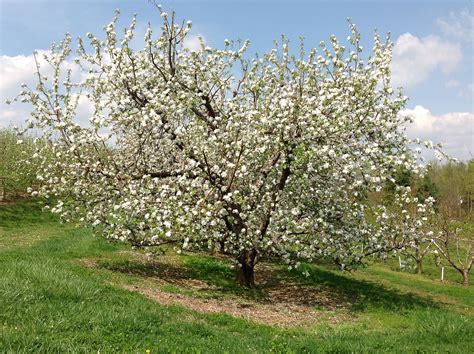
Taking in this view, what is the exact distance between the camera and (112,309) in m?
9.63

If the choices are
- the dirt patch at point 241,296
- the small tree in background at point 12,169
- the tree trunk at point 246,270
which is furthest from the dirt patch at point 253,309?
the small tree in background at point 12,169

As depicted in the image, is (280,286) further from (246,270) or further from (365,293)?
(365,293)

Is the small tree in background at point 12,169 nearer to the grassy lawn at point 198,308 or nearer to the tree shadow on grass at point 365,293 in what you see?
the grassy lawn at point 198,308

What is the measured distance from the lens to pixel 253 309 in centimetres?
1477

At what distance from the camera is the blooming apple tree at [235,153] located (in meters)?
14.7

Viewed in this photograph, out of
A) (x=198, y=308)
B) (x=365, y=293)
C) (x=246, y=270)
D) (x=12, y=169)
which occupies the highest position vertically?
(x=12, y=169)

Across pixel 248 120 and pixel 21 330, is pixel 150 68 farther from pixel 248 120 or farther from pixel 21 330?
pixel 21 330

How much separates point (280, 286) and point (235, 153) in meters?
7.46

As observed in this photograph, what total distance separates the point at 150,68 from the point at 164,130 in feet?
9.83

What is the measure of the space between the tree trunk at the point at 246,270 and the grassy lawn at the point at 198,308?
2.19 ft

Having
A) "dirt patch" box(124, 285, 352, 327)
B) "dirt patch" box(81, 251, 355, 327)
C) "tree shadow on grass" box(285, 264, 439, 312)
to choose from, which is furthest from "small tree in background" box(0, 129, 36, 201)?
"dirt patch" box(124, 285, 352, 327)

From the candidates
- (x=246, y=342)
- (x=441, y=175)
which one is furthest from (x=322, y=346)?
(x=441, y=175)

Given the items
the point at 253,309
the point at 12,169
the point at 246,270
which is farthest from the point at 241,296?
the point at 12,169

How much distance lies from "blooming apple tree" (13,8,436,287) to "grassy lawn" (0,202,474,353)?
1.78m
